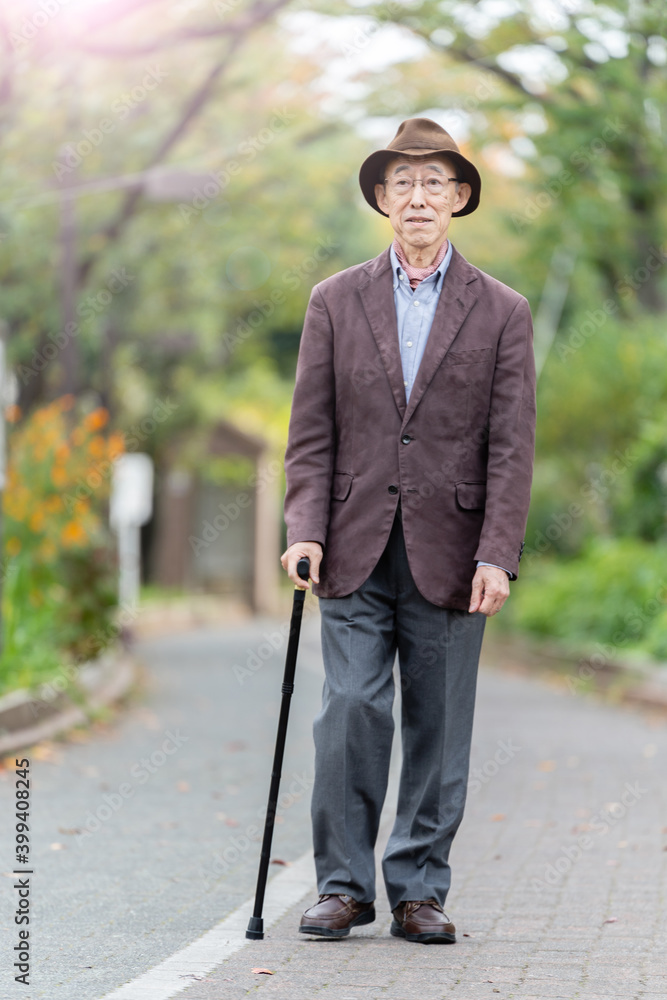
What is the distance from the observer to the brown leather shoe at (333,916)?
13.7 feet

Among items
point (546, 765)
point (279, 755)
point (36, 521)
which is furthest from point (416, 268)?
point (36, 521)

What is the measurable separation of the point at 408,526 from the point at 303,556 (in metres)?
0.30

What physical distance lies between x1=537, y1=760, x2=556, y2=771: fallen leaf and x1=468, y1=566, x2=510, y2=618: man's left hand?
4373 millimetres

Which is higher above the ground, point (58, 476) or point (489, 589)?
point (489, 589)

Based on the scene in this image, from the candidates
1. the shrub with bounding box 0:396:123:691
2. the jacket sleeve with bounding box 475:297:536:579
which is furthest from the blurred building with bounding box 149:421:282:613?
the jacket sleeve with bounding box 475:297:536:579

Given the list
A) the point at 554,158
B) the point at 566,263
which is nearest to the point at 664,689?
the point at 554,158

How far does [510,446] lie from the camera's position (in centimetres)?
424

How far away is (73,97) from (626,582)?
7820 mm

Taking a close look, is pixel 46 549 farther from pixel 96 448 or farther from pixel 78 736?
pixel 78 736

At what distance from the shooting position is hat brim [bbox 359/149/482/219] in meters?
4.36

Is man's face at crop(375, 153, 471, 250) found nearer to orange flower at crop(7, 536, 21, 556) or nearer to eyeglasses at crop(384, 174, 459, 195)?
eyeglasses at crop(384, 174, 459, 195)

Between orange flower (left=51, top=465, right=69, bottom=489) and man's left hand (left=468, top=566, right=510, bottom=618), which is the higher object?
man's left hand (left=468, top=566, right=510, bottom=618)

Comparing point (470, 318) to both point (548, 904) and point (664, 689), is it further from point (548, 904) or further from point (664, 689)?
point (664, 689)

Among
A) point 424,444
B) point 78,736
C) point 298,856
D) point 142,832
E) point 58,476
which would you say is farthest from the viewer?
point 58,476
